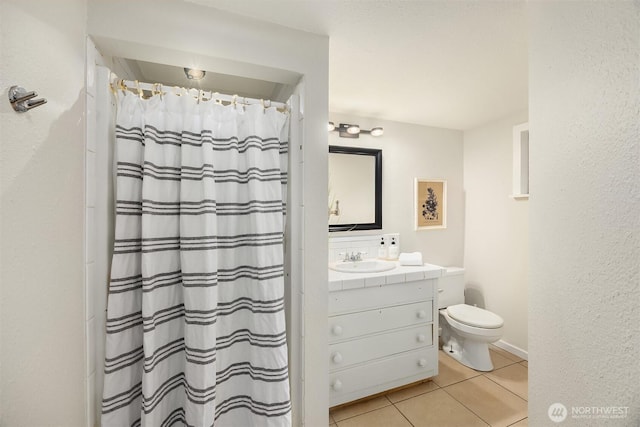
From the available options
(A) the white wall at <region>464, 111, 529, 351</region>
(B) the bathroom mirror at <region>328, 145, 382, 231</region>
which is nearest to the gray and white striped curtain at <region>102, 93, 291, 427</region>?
(B) the bathroom mirror at <region>328, 145, 382, 231</region>

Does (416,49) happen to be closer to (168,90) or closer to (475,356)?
(168,90)

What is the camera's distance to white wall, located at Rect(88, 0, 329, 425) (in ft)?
3.56

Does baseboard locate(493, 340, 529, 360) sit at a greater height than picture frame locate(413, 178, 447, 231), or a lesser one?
lesser

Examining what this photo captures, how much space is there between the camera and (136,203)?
1132 millimetres

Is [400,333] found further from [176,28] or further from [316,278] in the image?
[176,28]

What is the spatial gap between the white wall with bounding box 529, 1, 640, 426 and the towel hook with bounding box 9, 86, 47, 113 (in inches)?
58.1

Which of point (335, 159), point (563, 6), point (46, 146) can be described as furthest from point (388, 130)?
point (46, 146)

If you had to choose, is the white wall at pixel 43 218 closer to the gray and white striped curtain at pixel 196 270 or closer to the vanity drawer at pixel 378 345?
the gray and white striped curtain at pixel 196 270

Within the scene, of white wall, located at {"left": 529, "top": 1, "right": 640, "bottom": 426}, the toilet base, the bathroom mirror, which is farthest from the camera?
the bathroom mirror

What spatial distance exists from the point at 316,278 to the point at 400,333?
1.06 m

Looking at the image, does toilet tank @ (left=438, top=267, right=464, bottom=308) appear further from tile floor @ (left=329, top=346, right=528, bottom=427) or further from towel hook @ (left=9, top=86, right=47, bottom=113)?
towel hook @ (left=9, top=86, right=47, bottom=113)

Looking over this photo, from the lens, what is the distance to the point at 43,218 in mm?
762

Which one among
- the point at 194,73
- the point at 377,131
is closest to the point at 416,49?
the point at 377,131

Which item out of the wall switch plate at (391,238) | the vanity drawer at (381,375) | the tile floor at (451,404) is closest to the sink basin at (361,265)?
the wall switch plate at (391,238)
